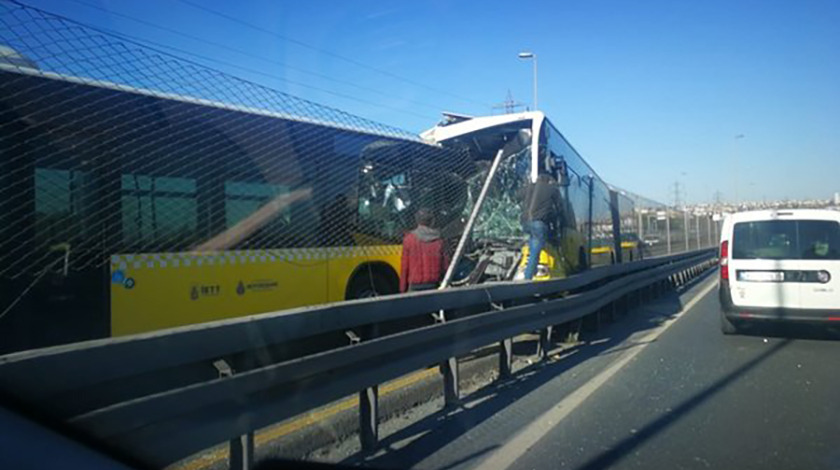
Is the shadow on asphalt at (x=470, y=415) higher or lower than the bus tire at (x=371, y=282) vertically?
lower

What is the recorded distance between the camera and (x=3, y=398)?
8.44 feet

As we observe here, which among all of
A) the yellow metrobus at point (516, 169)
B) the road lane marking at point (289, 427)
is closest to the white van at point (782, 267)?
the yellow metrobus at point (516, 169)

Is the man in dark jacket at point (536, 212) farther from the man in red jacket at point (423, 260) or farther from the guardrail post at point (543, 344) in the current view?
the man in red jacket at point (423, 260)

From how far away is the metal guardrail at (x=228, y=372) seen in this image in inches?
109

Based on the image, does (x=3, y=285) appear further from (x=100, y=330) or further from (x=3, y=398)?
(x=3, y=398)

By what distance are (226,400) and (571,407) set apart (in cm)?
360

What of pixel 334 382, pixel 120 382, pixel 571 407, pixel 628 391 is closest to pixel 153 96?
pixel 334 382

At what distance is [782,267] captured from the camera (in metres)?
9.38

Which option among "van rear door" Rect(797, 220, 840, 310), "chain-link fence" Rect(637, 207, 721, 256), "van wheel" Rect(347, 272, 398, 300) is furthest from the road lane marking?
"chain-link fence" Rect(637, 207, 721, 256)

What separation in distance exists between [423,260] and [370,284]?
7.65 feet

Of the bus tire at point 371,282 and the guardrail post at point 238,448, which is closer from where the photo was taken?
the guardrail post at point 238,448

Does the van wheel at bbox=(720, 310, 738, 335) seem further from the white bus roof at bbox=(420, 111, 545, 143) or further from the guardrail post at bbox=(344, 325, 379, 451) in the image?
the guardrail post at bbox=(344, 325, 379, 451)

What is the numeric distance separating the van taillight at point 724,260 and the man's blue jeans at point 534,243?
282 centimetres

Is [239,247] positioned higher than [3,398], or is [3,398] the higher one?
[239,247]
